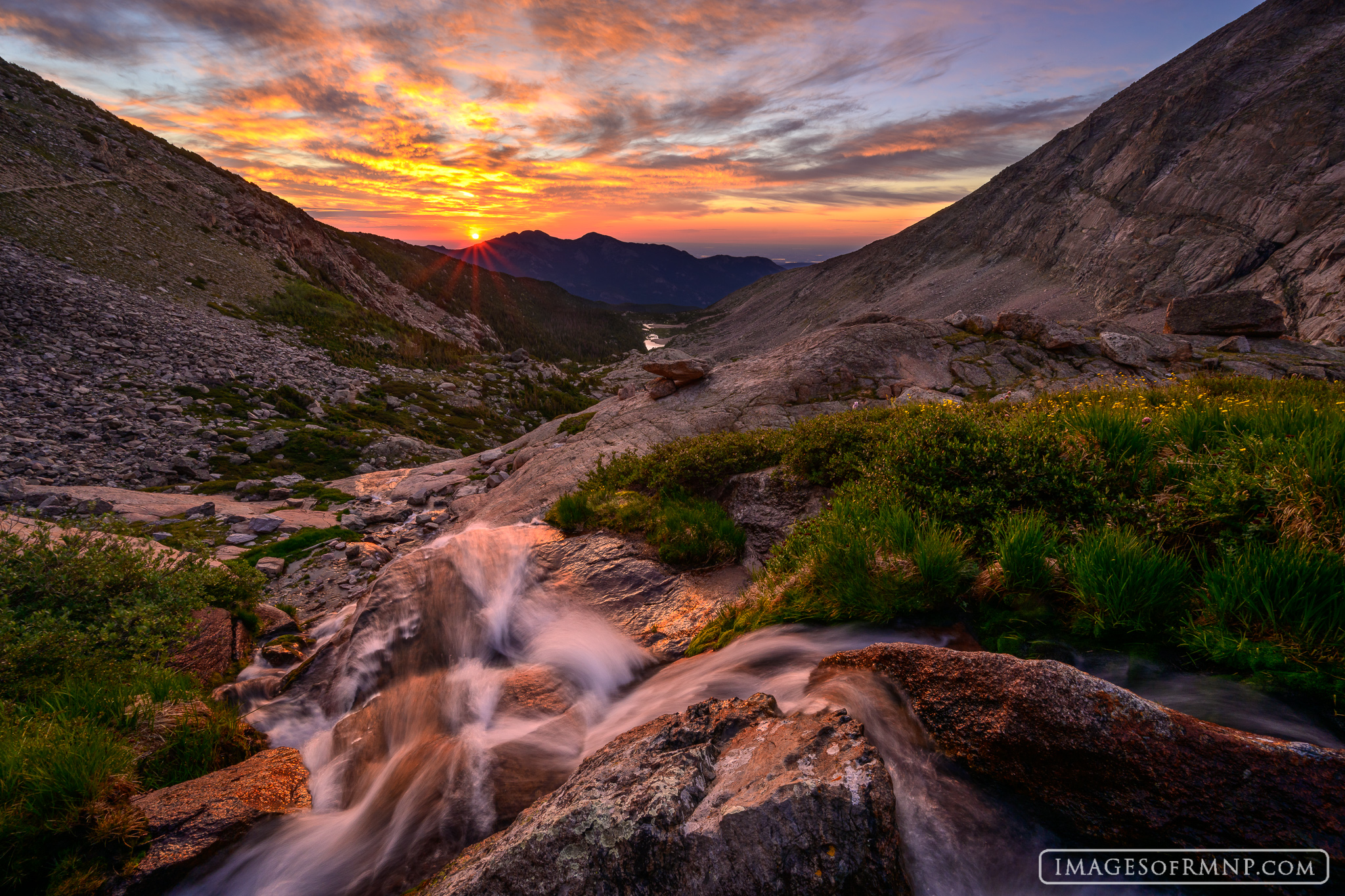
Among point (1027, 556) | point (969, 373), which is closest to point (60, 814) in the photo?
point (1027, 556)

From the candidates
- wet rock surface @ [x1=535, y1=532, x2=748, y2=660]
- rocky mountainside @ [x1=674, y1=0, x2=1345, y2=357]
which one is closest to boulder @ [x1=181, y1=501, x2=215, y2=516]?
wet rock surface @ [x1=535, y1=532, x2=748, y2=660]

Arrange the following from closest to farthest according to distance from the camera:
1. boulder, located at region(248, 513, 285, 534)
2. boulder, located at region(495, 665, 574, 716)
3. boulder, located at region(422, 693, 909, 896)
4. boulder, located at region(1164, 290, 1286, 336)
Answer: boulder, located at region(422, 693, 909, 896)
boulder, located at region(495, 665, 574, 716)
boulder, located at region(248, 513, 285, 534)
boulder, located at region(1164, 290, 1286, 336)

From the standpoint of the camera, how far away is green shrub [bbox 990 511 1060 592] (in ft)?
15.4

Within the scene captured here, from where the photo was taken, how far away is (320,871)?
4.64 m

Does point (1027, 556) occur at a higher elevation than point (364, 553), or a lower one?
higher

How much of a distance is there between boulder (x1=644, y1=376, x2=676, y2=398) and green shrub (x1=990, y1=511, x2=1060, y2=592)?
1390 centimetres

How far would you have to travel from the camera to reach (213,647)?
27.2ft

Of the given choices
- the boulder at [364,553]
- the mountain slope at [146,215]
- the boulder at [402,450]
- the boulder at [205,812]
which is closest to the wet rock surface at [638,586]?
the boulder at [205,812]

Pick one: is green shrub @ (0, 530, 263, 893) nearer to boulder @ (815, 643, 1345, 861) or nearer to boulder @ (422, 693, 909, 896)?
boulder @ (422, 693, 909, 896)

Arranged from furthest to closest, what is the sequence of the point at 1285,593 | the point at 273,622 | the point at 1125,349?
the point at 1125,349 → the point at 273,622 → the point at 1285,593

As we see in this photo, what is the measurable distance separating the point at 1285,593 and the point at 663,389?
52.0ft

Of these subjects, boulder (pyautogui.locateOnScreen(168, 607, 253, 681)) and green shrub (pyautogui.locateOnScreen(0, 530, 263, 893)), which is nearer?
green shrub (pyautogui.locateOnScreen(0, 530, 263, 893))

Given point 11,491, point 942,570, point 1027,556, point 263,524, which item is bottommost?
point 263,524

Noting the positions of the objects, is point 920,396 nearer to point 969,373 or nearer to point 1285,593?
point 969,373
